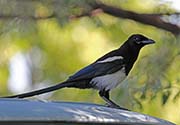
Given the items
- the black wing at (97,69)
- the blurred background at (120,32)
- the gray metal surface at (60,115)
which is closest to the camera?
the gray metal surface at (60,115)

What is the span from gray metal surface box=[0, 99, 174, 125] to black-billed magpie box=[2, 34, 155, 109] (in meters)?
0.67

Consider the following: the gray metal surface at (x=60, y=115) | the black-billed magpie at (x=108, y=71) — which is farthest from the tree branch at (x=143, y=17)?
the gray metal surface at (x=60, y=115)

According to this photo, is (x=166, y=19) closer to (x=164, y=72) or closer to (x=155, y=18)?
(x=155, y=18)

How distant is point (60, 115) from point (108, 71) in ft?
2.98

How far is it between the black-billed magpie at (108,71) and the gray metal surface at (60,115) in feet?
2.19

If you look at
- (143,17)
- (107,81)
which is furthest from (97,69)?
(143,17)

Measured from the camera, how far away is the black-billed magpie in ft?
5.57

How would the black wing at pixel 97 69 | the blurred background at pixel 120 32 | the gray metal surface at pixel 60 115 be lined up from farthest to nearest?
the blurred background at pixel 120 32 < the black wing at pixel 97 69 < the gray metal surface at pixel 60 115

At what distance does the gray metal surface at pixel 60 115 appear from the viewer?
843 mm

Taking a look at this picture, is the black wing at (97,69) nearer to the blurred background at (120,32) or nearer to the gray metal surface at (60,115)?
the blurred background at (120,32)

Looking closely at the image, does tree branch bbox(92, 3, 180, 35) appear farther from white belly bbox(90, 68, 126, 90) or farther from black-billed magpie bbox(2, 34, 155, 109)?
white belly bbox(90, 68, 126, 90)

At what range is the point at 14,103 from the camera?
92cm

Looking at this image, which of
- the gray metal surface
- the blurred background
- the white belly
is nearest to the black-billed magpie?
the white belly

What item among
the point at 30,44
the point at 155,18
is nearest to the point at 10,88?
the point at 30,44
